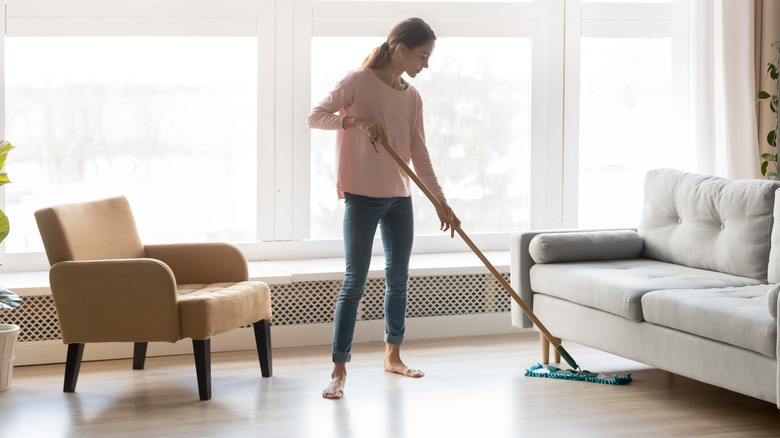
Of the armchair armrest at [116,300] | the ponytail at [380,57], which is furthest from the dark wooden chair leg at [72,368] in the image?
the ponytail at [380,57]

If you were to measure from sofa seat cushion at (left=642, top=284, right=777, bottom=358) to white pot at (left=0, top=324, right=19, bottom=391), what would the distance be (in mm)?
2367

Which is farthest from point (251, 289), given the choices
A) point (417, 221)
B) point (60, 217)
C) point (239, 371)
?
point (417, 221)

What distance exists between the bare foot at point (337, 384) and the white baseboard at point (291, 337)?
0.85 metres

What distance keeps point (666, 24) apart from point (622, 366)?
7.26 ft

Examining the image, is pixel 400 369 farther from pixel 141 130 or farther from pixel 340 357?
pixel 141 130

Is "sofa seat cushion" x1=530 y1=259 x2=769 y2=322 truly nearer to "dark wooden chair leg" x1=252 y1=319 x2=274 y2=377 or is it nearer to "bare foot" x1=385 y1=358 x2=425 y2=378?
"bare foot" x1=385 y1=358 x2=425 y2=378

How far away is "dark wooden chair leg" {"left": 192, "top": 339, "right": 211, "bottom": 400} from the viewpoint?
3.39 metres

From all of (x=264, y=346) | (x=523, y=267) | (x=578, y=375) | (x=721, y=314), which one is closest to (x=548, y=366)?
(x=578, y=375)

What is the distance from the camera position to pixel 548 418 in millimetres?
3129

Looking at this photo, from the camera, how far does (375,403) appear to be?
3.31 m

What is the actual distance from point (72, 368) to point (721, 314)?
2.34 meters

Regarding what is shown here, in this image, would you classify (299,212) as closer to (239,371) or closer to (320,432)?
(239,371)

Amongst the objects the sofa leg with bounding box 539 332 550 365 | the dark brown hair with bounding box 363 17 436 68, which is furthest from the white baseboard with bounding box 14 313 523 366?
the dark brown hair with bounding box 363 17 436 68

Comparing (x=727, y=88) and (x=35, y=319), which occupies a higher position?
(x=727, y=88)
